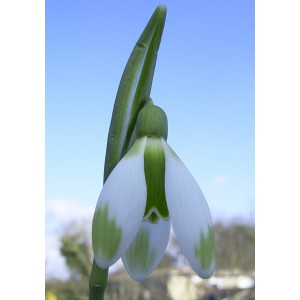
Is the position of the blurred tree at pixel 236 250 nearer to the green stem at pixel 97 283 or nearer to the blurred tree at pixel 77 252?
the blurred tree at pixel 77 252

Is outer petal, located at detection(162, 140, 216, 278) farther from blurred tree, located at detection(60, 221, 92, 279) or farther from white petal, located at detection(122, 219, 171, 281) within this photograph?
blurred tree, located at detection(60, 221, 92, 279)

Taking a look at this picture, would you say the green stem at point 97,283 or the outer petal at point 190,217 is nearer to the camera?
the outer petal at point 190,217

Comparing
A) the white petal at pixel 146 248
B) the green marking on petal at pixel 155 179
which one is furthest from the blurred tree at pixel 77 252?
the green marking on petal at pixel 155 179

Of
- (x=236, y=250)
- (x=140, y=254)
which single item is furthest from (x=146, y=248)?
(x=236, y=250)

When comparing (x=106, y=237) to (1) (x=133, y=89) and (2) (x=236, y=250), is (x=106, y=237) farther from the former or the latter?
(2) (x=236, y=250)
